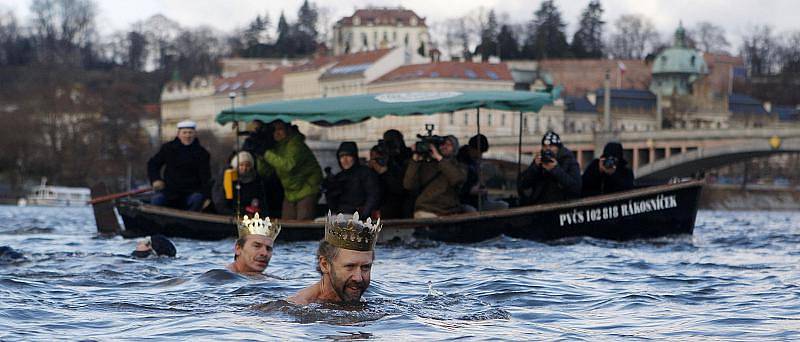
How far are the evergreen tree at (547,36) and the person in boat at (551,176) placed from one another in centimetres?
15470

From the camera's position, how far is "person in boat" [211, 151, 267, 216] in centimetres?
2442

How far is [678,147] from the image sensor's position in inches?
2896

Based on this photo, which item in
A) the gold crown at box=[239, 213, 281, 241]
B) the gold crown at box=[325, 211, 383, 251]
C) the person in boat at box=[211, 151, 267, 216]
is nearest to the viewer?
the gold crown at box=[325, 211, 383, 251]

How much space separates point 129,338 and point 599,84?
15368 centimetres

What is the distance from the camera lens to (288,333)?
1266 centimetres

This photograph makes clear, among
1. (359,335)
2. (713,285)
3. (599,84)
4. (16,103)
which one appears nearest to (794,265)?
(713,285)

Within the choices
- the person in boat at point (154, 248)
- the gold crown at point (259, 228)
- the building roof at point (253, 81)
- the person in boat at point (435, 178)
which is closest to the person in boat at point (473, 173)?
the person in boat at point (435, 178)

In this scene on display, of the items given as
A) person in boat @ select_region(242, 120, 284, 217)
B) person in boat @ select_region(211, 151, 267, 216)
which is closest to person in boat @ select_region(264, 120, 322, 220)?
person in boat @ select_region(211, 151, 267, 216)

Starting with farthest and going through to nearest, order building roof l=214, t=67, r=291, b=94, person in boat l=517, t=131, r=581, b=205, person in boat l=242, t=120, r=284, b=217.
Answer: building roof l=214, t=67, r=291, b=94 < person in boat l=242, t=120, r=284, b=217 < person in boat l=517, t=131, r=581, b=205

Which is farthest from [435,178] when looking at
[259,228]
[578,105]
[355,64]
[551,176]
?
[578,105]

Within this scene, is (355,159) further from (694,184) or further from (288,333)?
(288,333)

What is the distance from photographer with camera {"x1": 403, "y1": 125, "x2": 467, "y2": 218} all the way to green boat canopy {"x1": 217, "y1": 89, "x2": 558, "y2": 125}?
148 centimetres

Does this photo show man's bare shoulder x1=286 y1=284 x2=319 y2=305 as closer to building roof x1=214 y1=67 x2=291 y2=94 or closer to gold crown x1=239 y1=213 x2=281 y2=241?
gold crown x1=239 y1=213 x2=281 y2=241

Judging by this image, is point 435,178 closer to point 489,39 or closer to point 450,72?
point 450,72
